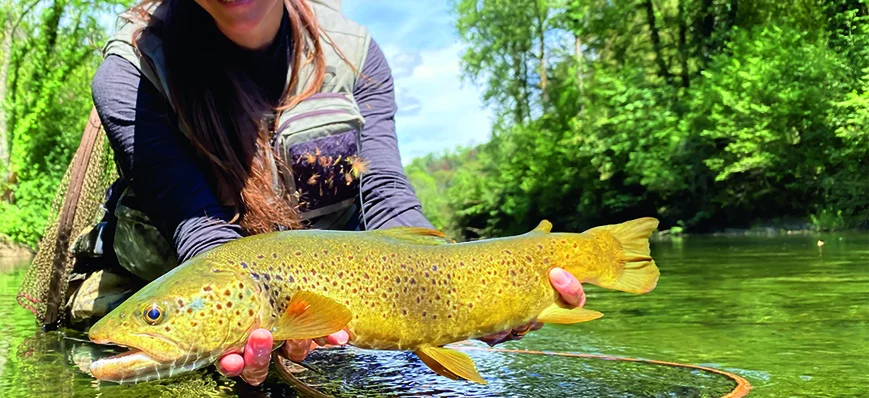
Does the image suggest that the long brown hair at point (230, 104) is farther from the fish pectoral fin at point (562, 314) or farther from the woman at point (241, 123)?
the fish pectoral fin at point (562, 314)

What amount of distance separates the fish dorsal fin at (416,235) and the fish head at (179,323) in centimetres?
52

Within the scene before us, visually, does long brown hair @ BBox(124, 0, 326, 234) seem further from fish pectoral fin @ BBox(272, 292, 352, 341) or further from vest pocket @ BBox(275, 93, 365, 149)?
fish pectoral fin @ BBox(272, 292, 352, 341)

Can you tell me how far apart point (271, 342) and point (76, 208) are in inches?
108

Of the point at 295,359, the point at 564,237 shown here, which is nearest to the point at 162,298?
the point at 295,359

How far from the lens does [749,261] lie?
37.7 feet

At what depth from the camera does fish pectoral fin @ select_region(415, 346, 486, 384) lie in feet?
7.47

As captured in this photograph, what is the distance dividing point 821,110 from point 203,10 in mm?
23711

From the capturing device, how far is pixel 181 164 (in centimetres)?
293

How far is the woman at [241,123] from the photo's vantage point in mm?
2932

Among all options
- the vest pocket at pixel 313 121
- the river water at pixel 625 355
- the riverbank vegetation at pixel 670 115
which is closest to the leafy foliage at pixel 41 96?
the riverbank vegetation at pixel 670 115

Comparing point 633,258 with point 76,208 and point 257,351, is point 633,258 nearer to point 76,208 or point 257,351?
point 257,351

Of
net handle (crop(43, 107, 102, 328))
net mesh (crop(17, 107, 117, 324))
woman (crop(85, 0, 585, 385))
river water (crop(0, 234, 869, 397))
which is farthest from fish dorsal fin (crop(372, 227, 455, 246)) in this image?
net handle (crop(43, 107, 102, 328))

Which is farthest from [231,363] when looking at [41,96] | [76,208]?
[41,96]

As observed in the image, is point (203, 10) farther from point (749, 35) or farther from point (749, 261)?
point (749, 35)
